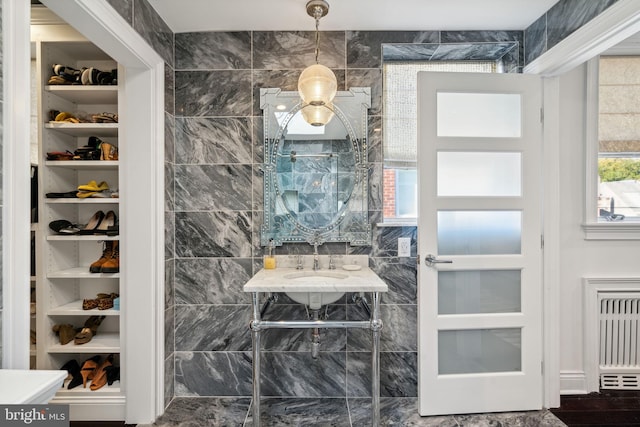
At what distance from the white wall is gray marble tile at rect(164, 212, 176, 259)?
2759 mm

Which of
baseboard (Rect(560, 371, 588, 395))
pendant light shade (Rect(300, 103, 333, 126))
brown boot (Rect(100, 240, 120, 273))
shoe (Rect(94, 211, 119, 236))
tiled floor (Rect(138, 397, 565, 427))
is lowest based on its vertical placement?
tiled floor (Rect(138, 397, 565, 427))

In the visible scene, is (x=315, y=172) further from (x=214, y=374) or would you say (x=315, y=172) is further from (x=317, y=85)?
(x=214, y=374)

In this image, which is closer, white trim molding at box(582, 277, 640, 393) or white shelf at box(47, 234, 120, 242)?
white shelf at box(47, 234, 120, 242)

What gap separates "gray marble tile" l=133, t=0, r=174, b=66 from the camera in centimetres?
195

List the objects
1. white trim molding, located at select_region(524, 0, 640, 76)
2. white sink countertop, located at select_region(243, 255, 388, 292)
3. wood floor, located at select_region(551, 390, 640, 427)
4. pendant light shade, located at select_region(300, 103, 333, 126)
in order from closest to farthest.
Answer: white trim molding, located at select_region(524, 0, 640, 76) < white sink countertop, located at select_region(243, 255, 388, 292) < wood floor, located at select_region(551, 390, 640, 427) < pendant light shade, located at select_region(300, 103, 333, 126)

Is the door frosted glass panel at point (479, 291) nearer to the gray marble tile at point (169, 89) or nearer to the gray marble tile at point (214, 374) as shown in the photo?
the gray marble tile at point (214, 374)

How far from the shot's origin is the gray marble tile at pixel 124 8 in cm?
172

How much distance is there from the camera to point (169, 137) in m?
2.33

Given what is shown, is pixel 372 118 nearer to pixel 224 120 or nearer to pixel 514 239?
pixel 224 120

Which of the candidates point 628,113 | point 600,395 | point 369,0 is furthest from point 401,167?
point 600,395

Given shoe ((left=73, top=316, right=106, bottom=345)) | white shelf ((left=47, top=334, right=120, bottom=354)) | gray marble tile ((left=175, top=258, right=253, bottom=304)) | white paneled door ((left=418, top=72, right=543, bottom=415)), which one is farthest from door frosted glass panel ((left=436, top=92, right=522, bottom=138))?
shoe ((left=73, top=316, right=106, bottom=345))

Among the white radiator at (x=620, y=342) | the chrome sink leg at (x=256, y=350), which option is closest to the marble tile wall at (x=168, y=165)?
the chrome sink leg at (x=256, y=350)
